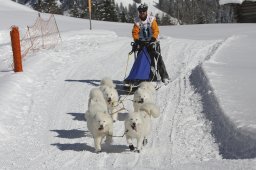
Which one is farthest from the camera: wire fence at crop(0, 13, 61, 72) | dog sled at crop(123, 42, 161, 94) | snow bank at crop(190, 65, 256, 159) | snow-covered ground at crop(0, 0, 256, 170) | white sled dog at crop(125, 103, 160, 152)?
wire fence at crop(0, 13, 61, 72)

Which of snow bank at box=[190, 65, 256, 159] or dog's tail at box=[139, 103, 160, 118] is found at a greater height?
dog's tail at box=[139, 103, 160, 118]

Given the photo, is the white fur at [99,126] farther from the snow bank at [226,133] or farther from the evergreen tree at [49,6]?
the evergreen tree at [49,6]

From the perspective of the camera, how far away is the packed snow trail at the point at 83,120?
21.4ft

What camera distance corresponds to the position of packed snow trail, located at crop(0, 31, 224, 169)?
654 cm

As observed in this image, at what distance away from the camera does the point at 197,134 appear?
7410 mm

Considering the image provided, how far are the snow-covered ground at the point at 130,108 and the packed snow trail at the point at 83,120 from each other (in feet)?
0.04

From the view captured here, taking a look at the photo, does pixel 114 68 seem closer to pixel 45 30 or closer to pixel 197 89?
pixel 197 89

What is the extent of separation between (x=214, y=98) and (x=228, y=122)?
62.5 inches

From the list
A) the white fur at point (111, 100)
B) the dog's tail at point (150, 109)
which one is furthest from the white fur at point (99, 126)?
the white fur at point (111, 100)

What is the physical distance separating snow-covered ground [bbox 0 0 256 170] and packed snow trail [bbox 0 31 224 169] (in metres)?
0.01

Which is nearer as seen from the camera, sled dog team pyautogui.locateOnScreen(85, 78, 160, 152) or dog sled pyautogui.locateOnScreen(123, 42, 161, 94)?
sled dog team pyautogui.locateOnScreen(85, 78, 160, 152)

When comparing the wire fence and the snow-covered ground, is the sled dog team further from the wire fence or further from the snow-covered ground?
the wire fence

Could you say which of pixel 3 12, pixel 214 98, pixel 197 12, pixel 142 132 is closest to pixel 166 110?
pixel 214 98

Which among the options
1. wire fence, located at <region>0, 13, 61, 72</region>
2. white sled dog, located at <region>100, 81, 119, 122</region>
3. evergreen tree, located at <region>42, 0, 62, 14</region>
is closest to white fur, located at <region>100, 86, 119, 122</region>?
white sled dog, located at <region>100, 81, 119, 122</region>
